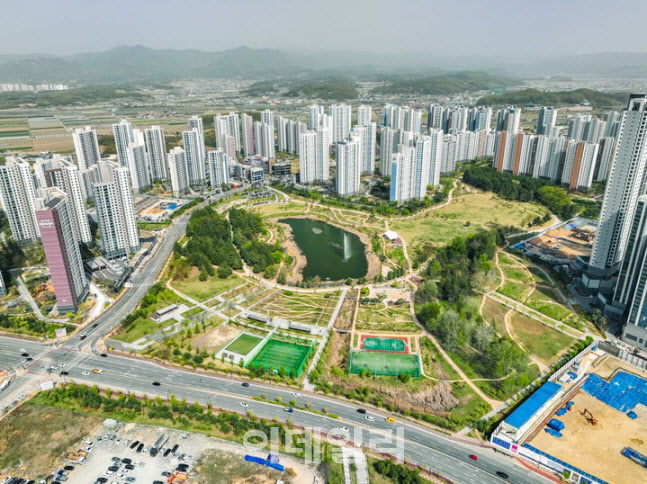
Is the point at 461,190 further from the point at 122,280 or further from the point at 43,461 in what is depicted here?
the point at 43,461

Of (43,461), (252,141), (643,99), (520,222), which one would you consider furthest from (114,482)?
(252,141)

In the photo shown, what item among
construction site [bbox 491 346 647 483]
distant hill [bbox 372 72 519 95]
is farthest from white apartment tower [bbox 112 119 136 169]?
distant hill [bbox 372 72 519 95]

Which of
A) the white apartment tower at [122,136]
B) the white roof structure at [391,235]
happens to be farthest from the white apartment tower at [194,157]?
the white roof structure at [391,235]

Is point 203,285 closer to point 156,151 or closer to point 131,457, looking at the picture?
point 131,457

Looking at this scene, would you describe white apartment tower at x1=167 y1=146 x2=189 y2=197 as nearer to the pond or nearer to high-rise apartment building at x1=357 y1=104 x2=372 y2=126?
the pond

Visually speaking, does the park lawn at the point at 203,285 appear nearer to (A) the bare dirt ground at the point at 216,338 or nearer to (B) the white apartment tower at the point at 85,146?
(A) the bare dirt ground at the point at 216,338

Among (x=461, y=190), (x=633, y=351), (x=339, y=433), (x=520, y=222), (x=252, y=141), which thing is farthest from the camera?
(x=252, y=141)

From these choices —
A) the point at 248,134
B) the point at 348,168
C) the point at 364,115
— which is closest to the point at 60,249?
the point at 348,168
